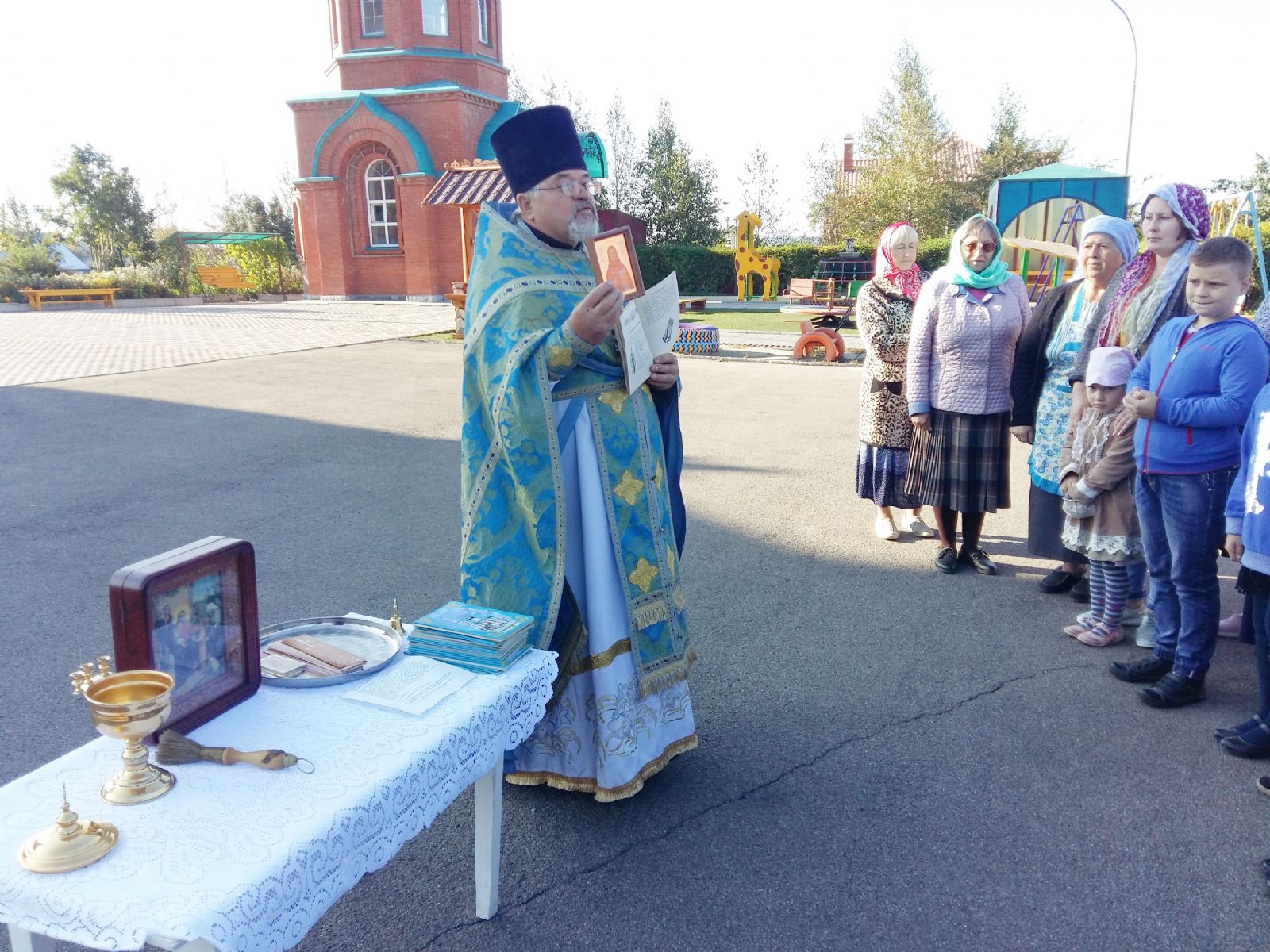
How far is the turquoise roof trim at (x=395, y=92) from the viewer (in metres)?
26.2

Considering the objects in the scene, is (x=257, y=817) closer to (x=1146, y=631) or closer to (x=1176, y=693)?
(x=1176, y=693)

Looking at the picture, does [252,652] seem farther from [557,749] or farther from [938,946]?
[938,946]

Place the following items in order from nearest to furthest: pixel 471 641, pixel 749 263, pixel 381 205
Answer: pixel 471 641 < pixel 381 205 < pixel 749 263

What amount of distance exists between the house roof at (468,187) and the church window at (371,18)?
11.2 meters

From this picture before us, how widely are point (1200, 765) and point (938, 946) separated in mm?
1512

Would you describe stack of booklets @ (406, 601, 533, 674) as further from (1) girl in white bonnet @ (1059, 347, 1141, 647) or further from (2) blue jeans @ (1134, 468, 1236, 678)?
(1) girl in white bonnet @ (1059, 347, 1141, 647)

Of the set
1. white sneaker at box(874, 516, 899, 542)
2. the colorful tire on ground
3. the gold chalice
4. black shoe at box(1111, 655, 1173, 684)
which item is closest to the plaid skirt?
white sneaker at box(874, 516, 899, 542)

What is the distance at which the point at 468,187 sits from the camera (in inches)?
730

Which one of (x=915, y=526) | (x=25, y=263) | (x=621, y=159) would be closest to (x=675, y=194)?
(x=621, y=159)

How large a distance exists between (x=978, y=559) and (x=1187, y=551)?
185 centimetres

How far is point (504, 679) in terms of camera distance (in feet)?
6.95

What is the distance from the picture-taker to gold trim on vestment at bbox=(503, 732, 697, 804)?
2957mm

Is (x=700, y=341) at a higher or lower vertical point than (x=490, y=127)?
lower

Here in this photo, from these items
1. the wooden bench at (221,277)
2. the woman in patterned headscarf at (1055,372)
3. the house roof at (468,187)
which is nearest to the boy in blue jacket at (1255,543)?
the woman in patterned headscarf at (1055,372)
